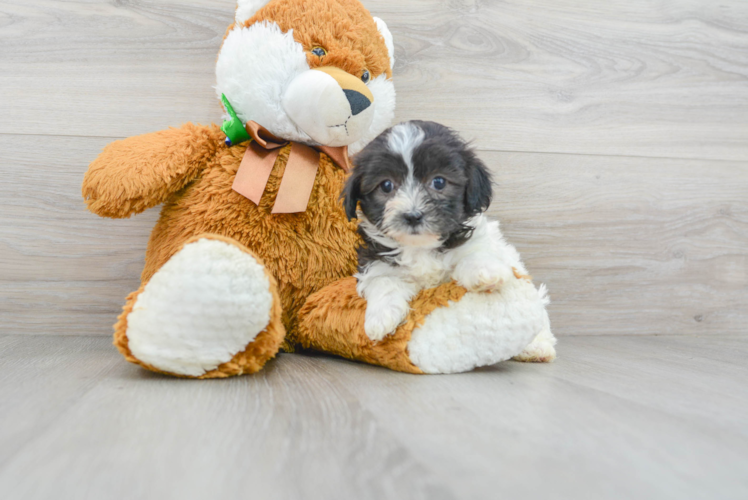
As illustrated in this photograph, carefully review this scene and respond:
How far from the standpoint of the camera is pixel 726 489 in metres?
0.66

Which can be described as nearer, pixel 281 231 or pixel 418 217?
pixel 418 217

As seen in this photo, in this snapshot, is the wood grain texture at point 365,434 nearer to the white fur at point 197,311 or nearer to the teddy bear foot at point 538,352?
the white fur at point 197,311

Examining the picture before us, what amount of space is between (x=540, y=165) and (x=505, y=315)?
0.86m

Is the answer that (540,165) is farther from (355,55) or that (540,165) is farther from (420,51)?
(355,55)

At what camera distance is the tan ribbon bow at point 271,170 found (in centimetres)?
135

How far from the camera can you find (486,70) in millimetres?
1816

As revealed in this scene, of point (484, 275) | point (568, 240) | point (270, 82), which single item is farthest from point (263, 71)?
point (568, 240)

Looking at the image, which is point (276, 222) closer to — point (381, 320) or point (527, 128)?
point (381, 320)

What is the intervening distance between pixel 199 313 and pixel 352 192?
446 mm

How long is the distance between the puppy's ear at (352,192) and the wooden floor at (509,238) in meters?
0.40

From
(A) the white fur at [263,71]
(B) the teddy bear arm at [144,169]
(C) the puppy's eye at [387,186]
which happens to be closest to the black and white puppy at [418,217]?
(C) the puppy's eye at [387,186]

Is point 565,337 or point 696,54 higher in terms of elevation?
point 696,54

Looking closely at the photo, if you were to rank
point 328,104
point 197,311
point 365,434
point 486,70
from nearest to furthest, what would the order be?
1. point 365,434
2. point 197,311
3. point 328,104
4. point 486,70

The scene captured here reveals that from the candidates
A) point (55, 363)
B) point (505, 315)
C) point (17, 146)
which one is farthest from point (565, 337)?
point (17, 146)
